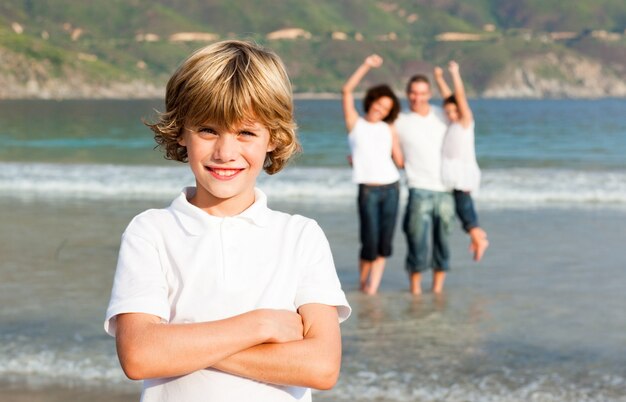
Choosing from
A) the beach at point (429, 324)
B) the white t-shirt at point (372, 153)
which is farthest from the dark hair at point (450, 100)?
the beach at point (429, 324)

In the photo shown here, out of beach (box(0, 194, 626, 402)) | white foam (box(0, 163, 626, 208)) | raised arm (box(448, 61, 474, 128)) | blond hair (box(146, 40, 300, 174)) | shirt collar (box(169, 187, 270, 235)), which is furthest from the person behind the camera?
white foam (box(0, 163, 626, 208))

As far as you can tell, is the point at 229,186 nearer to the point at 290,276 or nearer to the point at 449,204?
the point at 290,276

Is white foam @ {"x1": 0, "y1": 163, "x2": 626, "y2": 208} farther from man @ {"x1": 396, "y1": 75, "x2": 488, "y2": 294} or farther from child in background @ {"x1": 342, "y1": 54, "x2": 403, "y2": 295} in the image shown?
child in background @ {"x1": 342, "y1": 54, "x2": 403, "y2": 295}

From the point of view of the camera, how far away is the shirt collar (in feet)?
7.23

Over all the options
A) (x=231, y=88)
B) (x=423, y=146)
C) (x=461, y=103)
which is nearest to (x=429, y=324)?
(x=423, y=146)

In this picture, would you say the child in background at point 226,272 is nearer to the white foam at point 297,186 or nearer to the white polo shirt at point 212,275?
the white polo shirt at point 212,275

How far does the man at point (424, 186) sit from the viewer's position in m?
9.18

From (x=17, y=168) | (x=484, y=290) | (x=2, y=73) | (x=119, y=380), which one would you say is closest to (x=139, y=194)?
(x=17, y=168)

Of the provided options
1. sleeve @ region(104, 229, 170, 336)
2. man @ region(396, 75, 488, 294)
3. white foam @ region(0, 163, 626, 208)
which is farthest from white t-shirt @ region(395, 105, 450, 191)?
white foam @ region(0, 163, 626, 208)

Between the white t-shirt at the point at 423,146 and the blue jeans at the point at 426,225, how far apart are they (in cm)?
9

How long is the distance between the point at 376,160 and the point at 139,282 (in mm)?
7177

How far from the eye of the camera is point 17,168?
84.9 feet

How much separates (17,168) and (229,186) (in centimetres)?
2473

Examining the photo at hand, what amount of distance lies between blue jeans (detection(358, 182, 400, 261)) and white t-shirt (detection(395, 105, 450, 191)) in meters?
0.25
